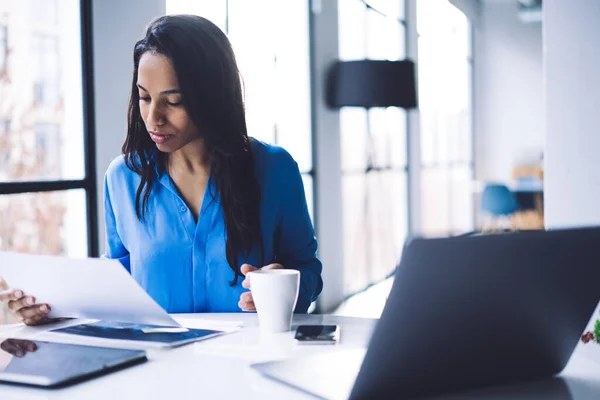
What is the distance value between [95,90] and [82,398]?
1.93 meters

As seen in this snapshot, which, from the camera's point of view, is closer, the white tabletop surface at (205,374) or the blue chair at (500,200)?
the white tabletop surface at (205,374)

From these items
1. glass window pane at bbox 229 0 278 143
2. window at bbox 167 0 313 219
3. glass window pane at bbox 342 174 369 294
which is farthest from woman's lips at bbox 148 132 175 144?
glass window pane at bbox 342 174 369 294

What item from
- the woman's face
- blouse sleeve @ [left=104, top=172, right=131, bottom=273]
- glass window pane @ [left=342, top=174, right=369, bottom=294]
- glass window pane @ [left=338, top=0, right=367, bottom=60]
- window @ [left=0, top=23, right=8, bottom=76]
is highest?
glass window pane @ [left=338, top=0, right=367, bottom=60]

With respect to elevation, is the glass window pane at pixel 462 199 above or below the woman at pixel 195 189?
below

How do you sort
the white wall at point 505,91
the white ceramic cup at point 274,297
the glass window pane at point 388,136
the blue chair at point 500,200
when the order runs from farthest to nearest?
the white wall at point 505,91 < the blue chair at point 500,200 < the glass window pane at point 388,136 < the white ceramic cup at point 274,297

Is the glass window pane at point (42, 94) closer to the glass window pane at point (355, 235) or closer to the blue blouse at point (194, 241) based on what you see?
the blue blouse at point (194, 241)

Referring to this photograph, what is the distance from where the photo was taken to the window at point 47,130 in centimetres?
238

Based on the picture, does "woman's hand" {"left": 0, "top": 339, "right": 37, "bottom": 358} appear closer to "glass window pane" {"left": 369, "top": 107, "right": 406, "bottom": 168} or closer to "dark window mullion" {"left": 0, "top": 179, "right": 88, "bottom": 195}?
"dark window mullion" {"left": 0, "top": 179, "right": 88, "bottom": 195}

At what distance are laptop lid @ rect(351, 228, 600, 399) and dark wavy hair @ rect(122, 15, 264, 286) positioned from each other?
0.80m

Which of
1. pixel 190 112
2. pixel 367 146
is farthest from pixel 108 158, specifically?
pixel 367 146

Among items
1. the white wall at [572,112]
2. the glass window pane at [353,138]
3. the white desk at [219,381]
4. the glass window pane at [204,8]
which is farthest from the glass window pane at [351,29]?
the white desk at [219,381]

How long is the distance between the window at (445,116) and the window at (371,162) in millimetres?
853

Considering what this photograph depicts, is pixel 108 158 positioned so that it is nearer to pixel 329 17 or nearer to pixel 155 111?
pixel 155 111

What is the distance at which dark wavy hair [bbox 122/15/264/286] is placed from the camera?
1.54 metres
